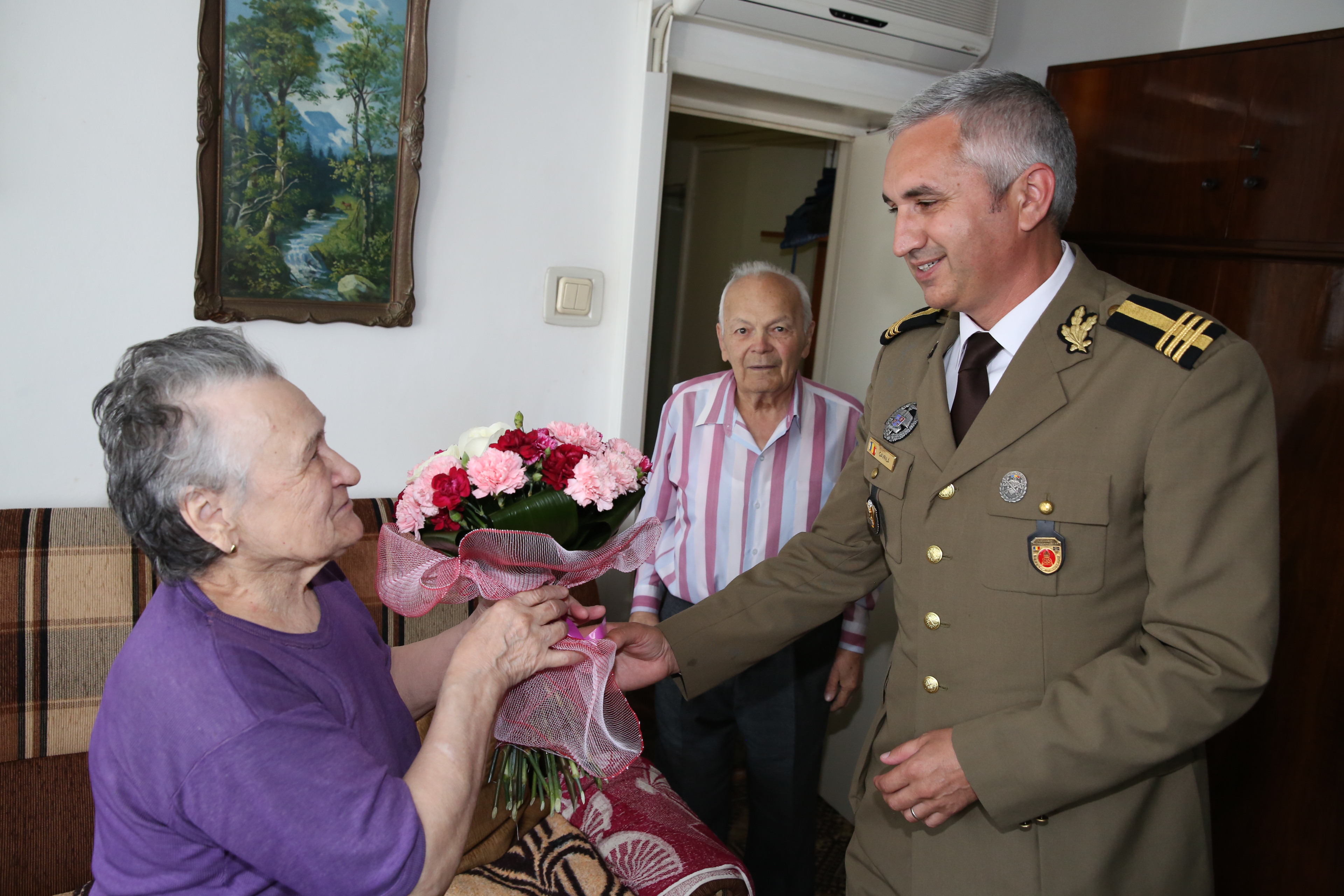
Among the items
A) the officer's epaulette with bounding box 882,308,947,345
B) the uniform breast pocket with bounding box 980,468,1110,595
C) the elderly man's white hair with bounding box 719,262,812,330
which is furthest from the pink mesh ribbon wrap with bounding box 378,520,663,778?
the elderly man's white hair with bounding box 719,262,812,330

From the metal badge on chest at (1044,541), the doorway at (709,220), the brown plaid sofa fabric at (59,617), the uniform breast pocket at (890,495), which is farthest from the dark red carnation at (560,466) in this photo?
the doorway at (709,220)

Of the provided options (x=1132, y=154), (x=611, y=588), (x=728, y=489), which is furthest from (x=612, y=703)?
(x=1132, y=154)

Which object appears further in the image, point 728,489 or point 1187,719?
point 728,489

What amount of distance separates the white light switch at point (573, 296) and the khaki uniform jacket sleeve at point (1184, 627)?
1610mm

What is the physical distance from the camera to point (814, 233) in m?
3.48

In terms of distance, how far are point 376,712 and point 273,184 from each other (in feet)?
4.38

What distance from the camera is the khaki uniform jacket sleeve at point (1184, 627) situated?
3.73 ft

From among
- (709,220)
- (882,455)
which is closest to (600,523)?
(882,455)

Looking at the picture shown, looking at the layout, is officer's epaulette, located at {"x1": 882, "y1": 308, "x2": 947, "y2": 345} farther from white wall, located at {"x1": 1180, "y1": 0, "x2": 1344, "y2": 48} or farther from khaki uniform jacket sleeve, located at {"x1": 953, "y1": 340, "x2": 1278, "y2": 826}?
white wall, located at {"x1": 1180, "y1": 0, "x2": 1344, "y2": 48}

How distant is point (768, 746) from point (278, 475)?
1.62 meters

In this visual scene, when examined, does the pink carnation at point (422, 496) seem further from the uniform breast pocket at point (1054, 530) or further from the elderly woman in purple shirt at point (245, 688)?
the uniform breast pocket at point (1054, 530)

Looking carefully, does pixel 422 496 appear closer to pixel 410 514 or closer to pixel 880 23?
pixel 410 514

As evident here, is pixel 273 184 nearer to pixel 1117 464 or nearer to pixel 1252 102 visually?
pixel 1117 464

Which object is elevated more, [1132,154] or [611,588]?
[1132,154]
